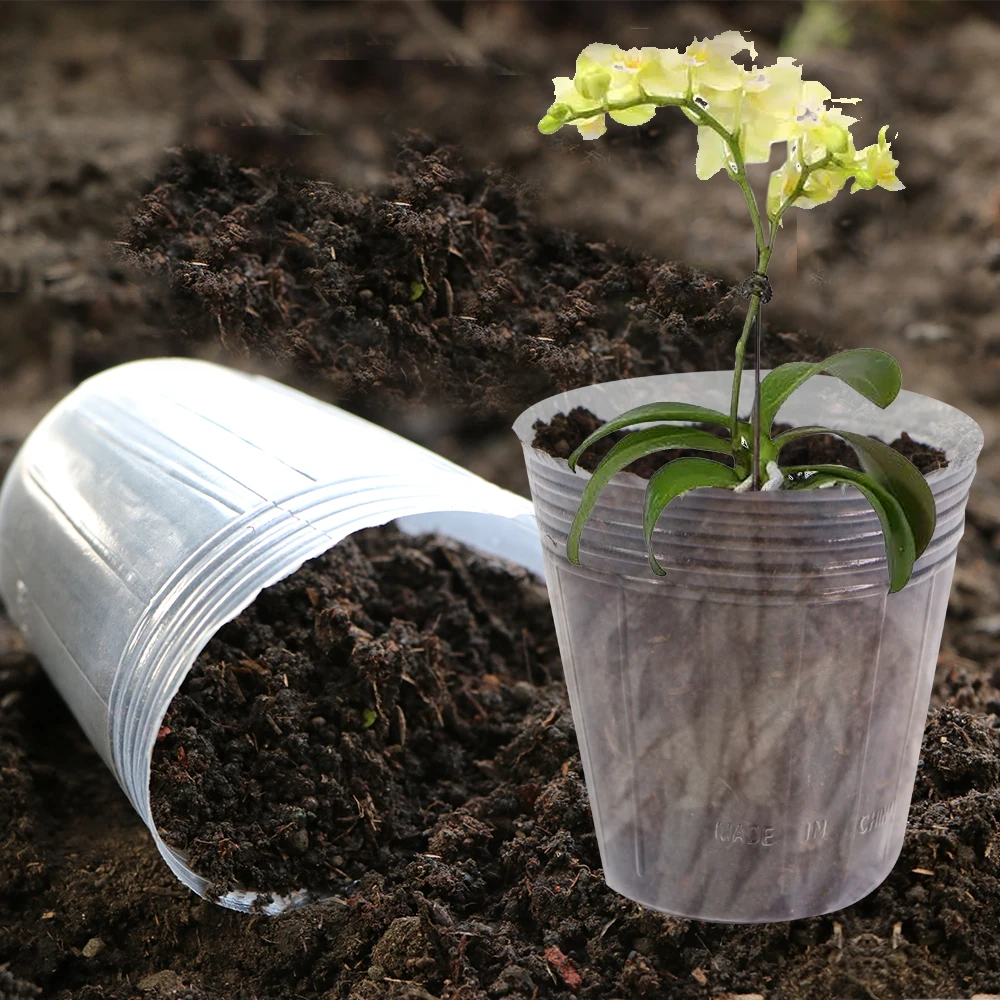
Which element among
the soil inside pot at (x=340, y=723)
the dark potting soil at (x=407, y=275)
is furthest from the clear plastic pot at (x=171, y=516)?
the dark potting soil at (x=407, y=275)

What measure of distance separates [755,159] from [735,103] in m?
0.07

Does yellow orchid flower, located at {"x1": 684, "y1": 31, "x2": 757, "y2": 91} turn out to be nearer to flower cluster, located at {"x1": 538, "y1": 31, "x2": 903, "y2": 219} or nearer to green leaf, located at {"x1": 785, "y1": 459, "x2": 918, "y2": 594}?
flower cluster, located at {"x1": 538, "y1": 31, "x2": 903, "y2": 219}

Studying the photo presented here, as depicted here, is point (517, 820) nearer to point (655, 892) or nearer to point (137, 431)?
point (655, 892)

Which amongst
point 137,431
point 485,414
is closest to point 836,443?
point 485,414

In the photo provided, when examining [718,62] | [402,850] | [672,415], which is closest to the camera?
[718,62]

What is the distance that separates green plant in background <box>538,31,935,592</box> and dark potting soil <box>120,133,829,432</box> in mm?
242

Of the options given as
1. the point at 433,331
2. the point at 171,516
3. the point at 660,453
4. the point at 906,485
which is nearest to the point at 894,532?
the point at 906,485

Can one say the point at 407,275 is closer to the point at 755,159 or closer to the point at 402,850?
the point at 755,159

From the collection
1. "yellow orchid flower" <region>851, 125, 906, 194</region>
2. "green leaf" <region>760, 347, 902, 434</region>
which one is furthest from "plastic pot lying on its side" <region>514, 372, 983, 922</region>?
"yellow orchid flower" <region>851, 125, 906, 194</region>

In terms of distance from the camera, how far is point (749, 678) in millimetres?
1133

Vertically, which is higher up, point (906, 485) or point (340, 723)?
point (906, 485)

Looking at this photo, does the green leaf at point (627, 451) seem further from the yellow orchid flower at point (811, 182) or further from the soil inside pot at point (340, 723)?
the soil inside pot at point (340, 723)

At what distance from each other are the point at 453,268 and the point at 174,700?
0.68 meters

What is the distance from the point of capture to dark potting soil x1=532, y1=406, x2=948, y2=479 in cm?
129
